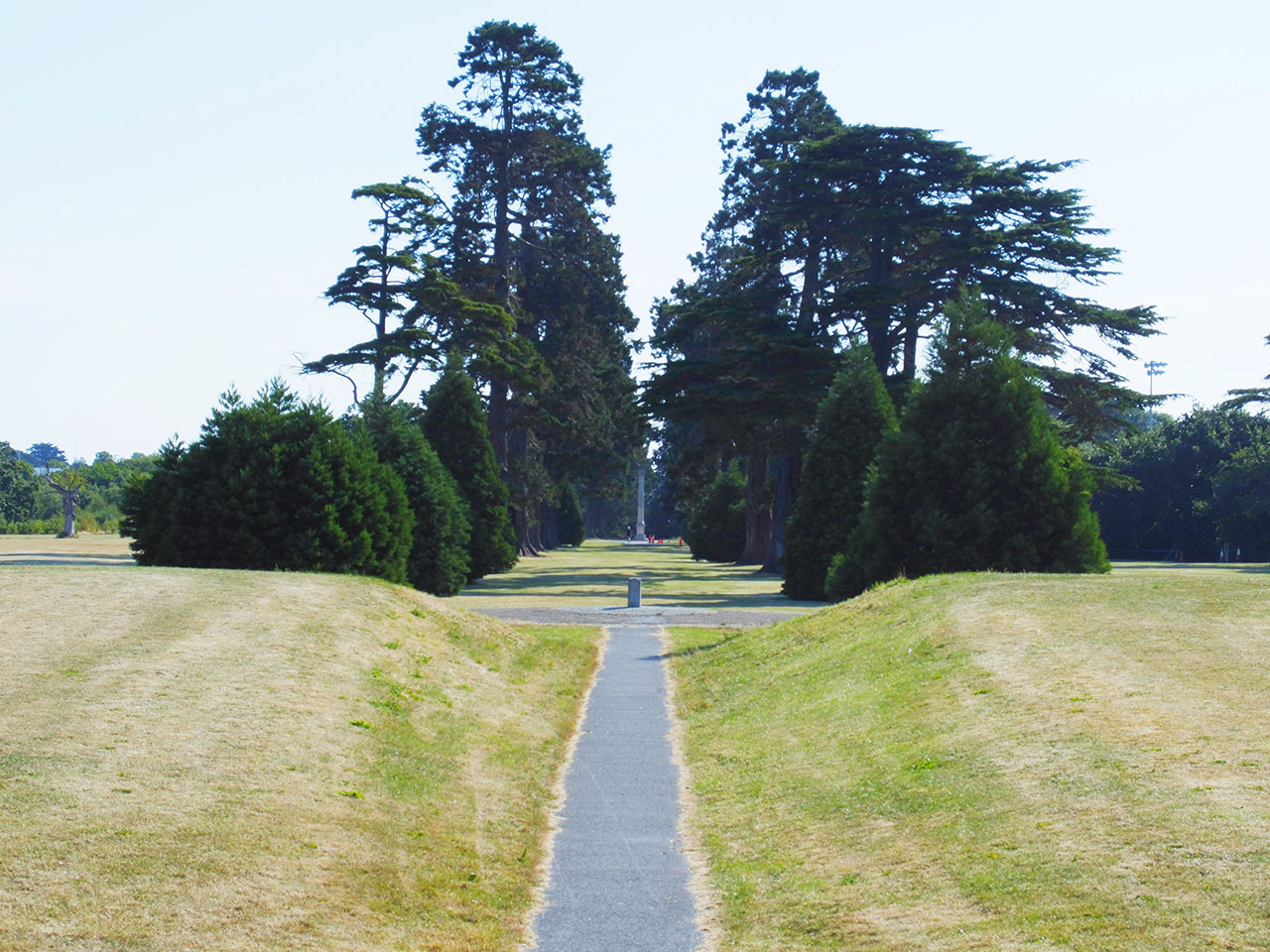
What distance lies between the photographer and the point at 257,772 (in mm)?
10102

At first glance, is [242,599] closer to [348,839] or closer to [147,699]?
[147,699]

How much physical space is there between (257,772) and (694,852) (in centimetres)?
338

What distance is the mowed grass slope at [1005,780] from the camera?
7.12 meters

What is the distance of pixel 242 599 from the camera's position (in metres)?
18.1

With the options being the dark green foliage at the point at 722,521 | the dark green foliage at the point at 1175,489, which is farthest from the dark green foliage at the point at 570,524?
the dark green foliage at the point at 1175,489

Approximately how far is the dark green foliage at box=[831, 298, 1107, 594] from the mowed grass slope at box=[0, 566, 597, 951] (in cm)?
993

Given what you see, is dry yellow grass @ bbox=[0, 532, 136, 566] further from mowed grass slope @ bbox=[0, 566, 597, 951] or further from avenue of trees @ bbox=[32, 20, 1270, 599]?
mowed grass slope @ bbox=[0, 566, 597, 951]

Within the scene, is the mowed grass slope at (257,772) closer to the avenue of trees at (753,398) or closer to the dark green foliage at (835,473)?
the avenue of trees at (753,398)

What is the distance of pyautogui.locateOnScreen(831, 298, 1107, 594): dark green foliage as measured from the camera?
26109 mm

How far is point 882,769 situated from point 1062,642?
4710 millimetres

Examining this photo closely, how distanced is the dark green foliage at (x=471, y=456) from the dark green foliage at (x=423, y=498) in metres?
8.85

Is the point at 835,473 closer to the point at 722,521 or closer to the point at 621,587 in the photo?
the point at 621,587

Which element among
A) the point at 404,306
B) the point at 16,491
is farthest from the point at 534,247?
the point at 16,491

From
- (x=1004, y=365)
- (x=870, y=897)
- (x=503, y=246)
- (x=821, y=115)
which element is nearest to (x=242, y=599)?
(x=870, y=897)
